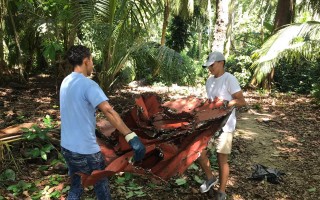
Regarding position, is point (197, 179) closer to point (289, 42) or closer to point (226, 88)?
point (226, 88)

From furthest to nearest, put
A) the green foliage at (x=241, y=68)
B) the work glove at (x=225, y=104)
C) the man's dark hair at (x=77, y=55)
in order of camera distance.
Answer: the green foliage at (x=241, y=68), the work glove at (x=225, y=104), the man's dark hair at (x=77, y=55)

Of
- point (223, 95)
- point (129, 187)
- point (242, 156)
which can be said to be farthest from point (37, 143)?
point (242, 156)

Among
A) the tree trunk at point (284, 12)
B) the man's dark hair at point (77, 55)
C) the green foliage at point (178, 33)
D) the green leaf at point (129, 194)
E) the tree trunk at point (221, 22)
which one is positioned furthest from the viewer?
the green foliage at point (178, 33)

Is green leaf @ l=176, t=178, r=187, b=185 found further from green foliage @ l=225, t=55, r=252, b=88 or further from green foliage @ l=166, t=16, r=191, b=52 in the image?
green foliage @ l=166, t=16, r=191, b=52

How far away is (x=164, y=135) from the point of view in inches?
130

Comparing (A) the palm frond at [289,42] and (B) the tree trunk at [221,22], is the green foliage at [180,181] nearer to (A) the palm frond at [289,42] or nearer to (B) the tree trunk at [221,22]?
(B) the tree trunk at [221,22]

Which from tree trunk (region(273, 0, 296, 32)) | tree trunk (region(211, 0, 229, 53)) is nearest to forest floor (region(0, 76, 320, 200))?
tree trunk (region(211, 0, 229, 53))

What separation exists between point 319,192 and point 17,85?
28.1ft

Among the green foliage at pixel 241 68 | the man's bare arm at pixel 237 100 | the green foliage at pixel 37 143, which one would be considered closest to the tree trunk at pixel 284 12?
the green foliage at pixel 241 68

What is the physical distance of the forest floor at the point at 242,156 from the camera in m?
4.09

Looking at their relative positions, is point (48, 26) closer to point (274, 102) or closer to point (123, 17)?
point (123, 17)

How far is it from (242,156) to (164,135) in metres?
2.99

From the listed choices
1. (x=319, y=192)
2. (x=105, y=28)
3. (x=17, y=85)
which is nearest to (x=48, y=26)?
(x=105, y=28)

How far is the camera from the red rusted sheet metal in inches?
121
